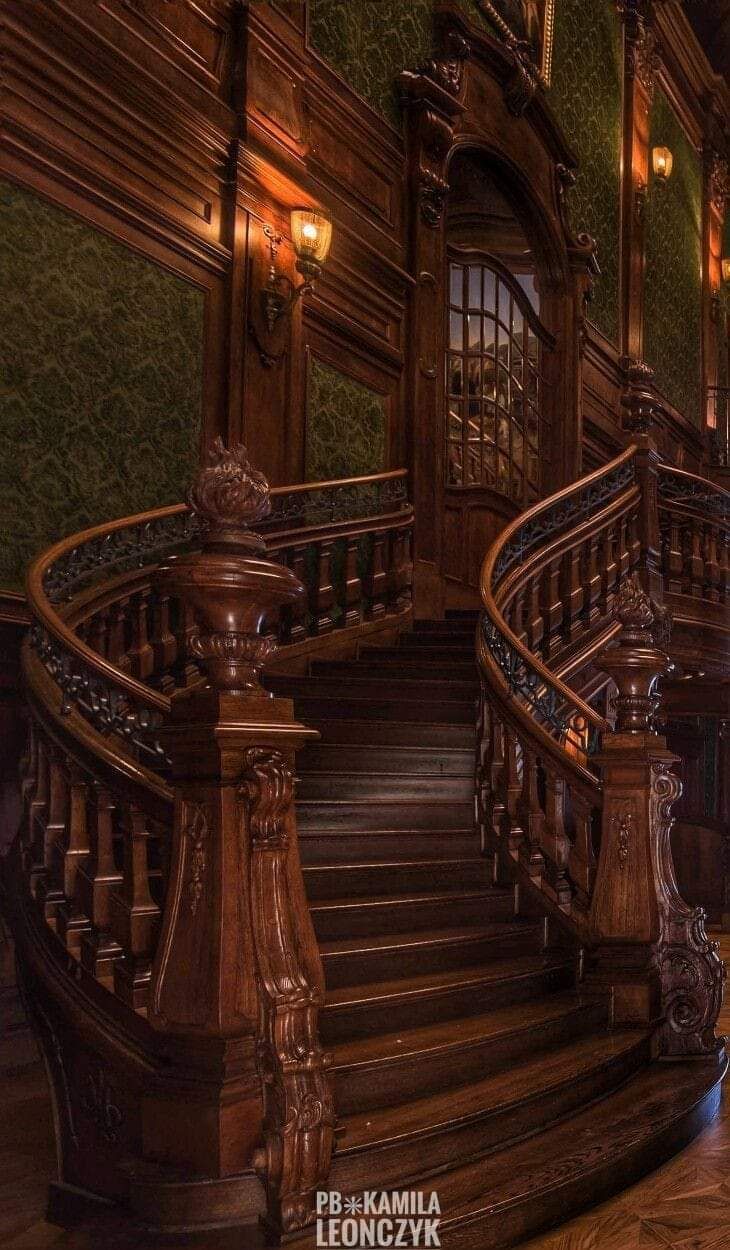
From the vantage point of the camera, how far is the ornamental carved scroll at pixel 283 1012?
2.09 metres

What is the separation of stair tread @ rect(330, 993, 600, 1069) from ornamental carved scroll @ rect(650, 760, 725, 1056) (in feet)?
1.06

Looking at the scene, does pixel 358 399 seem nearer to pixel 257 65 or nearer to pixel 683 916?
pixel 257 65

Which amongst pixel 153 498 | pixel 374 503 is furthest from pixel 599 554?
pixel 153 498

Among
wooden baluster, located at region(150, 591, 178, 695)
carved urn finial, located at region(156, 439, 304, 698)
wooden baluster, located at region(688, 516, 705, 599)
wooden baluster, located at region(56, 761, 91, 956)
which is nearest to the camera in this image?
carved urn finial, located at region(156, 439, 304, 698)

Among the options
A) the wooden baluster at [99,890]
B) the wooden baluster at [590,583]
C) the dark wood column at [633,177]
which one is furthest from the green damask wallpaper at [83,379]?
the dark wood column at [633,177]

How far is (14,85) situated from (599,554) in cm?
342

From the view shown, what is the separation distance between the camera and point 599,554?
6.02 metres

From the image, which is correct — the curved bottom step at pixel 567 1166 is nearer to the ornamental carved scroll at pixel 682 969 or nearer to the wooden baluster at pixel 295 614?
the ornamental carved scroll at pixel 682 969

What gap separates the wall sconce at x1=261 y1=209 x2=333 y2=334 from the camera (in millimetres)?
5492

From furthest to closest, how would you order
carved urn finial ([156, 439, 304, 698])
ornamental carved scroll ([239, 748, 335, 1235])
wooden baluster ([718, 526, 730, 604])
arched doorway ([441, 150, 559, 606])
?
arched doorway ([441, 150, 559, 606]) → wooden baluster ([718, 526, 730, 604]) → carved urn finial ([156, 439, 304, 698]) → ornamental carved scroll ([239, 748, 335, 1235])

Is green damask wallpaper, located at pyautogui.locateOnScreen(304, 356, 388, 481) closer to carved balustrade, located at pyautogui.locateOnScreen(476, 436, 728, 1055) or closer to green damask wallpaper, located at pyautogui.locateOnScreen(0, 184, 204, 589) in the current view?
green damask wallpaper, located at pyautogui.locateOnScreen(0, 184, 204, 589)

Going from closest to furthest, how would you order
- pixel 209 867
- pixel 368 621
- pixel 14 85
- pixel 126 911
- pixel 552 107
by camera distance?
pixel 209 867, pixel 126 911, pixel 14 85, pixel 368 621, pixel 552 107

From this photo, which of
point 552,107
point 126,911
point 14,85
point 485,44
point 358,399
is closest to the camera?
point 126,911

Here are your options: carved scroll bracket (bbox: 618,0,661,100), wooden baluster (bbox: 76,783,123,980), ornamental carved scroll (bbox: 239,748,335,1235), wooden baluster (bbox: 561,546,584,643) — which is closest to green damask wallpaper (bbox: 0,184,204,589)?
wooden baluster (bbox: 76,783,123,980)
